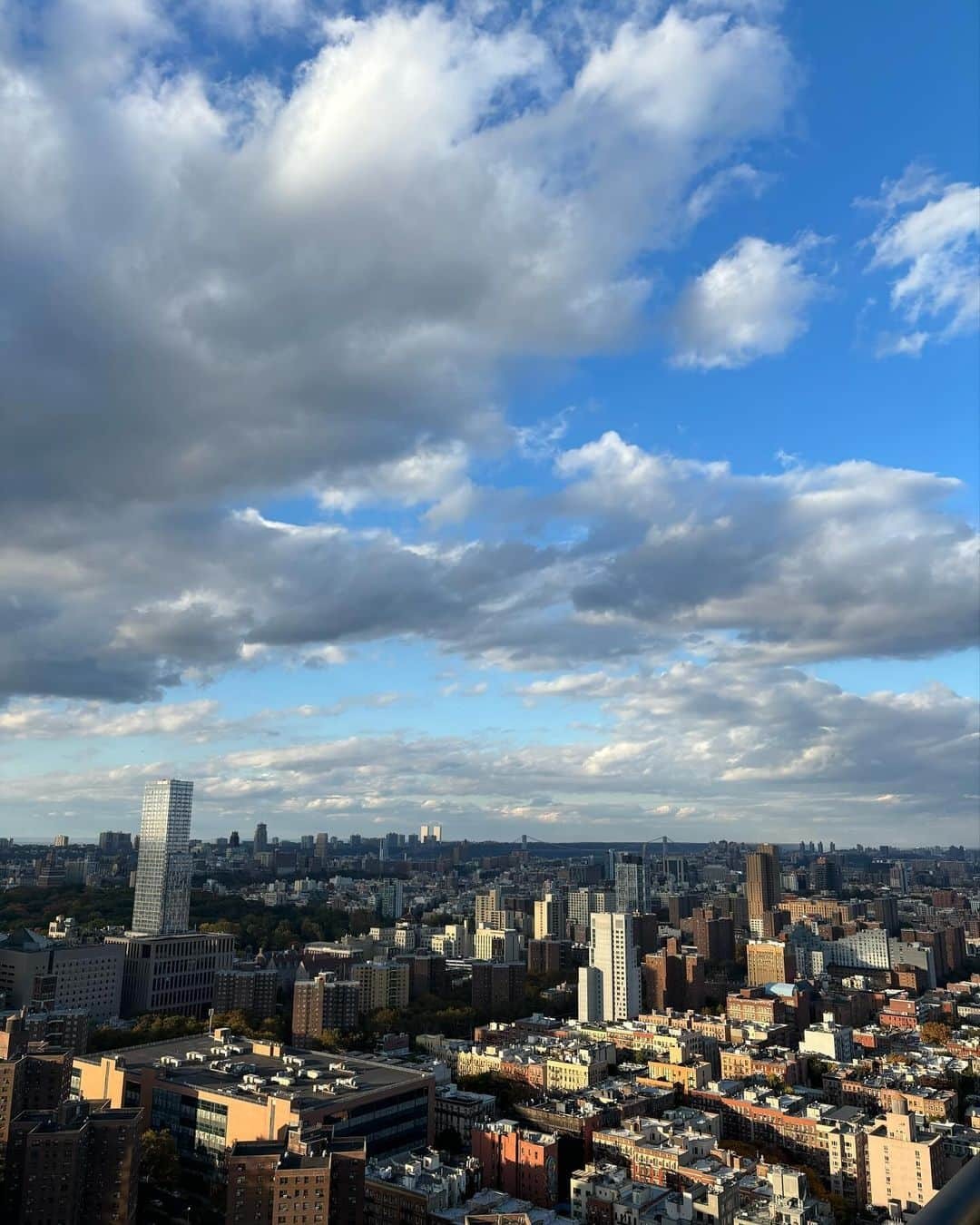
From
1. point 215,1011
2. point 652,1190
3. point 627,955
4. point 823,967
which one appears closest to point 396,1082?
point 652,1190

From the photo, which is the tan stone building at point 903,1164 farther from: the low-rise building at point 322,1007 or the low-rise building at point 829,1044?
the low-rise building at point 322,1007

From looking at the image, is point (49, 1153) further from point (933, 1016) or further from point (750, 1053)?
point (933, 1016)

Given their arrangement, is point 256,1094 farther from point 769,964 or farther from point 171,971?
point 769,964

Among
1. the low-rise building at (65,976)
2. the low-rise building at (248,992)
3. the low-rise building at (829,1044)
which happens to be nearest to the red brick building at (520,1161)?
the low-rise building at (829,1044)

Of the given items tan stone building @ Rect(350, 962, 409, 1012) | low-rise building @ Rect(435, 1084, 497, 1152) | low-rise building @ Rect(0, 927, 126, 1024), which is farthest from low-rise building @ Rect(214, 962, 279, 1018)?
low-rise building @ Rect(435, 1084, 497, 1152)

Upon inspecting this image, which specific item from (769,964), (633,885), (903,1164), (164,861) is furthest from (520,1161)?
(633,885)

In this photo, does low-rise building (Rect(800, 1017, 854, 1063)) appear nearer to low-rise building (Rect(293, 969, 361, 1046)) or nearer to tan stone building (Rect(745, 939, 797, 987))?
tan stone building (Rect(745, 939, 797, 987))
